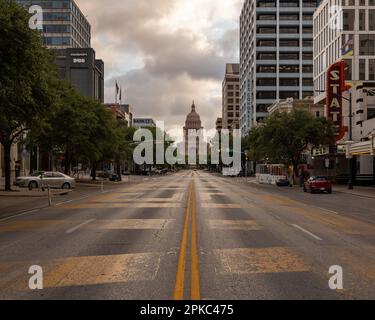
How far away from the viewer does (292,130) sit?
52.3 metres

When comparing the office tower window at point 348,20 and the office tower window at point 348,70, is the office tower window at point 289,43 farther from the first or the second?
the office tower window at point 348,70

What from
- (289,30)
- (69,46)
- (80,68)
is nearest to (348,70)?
(289,30)

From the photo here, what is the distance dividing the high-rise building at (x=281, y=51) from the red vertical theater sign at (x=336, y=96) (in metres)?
63.5

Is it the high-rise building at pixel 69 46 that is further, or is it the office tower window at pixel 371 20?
the high-rise building at pixel 69 46

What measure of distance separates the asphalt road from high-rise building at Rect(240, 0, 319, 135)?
106 metres

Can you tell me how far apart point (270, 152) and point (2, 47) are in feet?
132

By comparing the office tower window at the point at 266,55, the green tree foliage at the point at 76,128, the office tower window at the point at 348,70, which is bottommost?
the green tree foliage at the point at 76,128

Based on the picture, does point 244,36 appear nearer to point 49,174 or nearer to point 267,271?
point 49,174

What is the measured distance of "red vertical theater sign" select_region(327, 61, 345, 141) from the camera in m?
56.3

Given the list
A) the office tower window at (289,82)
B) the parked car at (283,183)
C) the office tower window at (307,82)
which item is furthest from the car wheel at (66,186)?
the office tower window at (307,82)

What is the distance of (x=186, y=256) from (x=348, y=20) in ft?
198

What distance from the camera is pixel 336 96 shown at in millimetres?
57094

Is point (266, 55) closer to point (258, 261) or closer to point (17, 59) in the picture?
point (17, 59)

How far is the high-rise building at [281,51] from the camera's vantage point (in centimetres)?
12138
